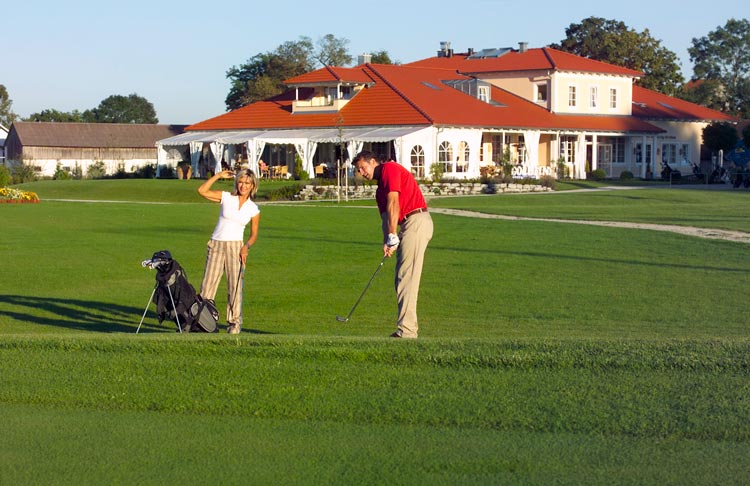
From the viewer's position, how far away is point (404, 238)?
971 cm

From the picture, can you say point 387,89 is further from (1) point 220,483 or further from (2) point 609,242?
(1) point 220,483

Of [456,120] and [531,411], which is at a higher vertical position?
[456,120]

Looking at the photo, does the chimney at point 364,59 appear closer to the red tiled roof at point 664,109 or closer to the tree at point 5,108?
the red tiled roof at point 664,109

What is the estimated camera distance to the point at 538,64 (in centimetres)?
6359

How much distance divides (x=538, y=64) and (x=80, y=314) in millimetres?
53411

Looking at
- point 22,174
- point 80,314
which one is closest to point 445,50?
point 22,174

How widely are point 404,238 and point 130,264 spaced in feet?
33.6

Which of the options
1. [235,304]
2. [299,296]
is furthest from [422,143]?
[235,304]

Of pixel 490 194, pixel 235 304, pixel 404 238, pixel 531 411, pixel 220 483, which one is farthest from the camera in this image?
pixel 490 194

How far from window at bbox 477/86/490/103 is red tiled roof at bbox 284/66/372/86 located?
6.59 metres

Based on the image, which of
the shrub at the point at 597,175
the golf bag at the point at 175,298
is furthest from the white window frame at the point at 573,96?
the golf bag at the point at 175,298

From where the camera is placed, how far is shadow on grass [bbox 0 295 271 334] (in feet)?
40.9

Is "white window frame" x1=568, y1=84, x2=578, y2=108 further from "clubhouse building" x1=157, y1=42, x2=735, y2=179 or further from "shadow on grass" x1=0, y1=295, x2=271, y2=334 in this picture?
"shadow on grass" x1=0, y1=295, x2=271, y2=334

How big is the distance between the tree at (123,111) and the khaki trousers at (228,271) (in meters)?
131
